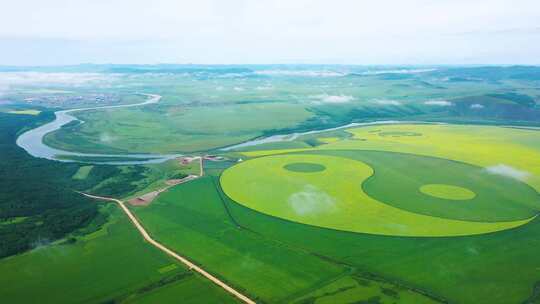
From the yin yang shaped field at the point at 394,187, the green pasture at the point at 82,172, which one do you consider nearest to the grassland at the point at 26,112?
the green pasture at the point at 82,172

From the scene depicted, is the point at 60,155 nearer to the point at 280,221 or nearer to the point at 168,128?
the point at 168,128

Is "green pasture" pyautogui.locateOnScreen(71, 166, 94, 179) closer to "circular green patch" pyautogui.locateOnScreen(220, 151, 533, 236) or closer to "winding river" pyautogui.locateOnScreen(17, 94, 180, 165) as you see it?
"winding river" pyautogui.locateOnScreen(17, 94, 180, 165)

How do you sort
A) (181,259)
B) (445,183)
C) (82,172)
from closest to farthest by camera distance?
1. (181,259)
2. (445,183)
3. (82,172)

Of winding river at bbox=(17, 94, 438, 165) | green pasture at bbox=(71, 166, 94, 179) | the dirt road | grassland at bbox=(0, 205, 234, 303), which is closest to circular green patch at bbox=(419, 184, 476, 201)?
the dirt road

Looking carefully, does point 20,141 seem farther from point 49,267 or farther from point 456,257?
point 456,257

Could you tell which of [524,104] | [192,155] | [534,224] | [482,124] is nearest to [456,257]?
[534,224]

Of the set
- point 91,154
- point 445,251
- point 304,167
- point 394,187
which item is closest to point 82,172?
point 91,154
